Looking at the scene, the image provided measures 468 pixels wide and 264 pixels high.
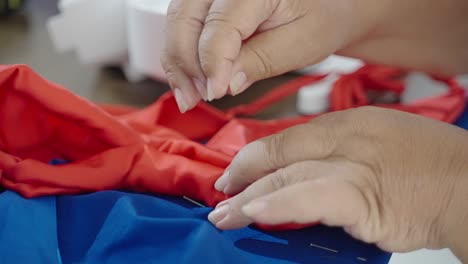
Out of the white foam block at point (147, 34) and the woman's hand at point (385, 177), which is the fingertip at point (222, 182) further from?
the white foam block at point (147, 34)

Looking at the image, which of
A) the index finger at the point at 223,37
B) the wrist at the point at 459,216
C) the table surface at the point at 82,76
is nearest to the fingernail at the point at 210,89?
the index finger at the point at 223,37

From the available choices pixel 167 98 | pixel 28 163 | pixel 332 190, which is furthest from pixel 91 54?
pixel 332 190

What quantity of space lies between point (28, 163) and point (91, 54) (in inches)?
11.4

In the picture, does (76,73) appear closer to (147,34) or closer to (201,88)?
(147,34)

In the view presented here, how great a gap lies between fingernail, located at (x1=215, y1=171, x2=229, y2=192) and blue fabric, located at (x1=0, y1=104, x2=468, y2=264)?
0.02 meters

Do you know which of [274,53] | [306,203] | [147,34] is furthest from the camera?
[147,34]

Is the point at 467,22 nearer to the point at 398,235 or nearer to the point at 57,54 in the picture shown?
the point at 398,235

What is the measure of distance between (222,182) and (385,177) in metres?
0.10

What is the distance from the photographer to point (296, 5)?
0.45 metres

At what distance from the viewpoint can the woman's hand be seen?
0.34m

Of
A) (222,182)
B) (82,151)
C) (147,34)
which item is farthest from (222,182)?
(147,34)

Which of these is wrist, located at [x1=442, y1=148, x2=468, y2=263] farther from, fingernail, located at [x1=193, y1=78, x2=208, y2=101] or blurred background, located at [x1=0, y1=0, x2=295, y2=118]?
blurred background, located at [x1=0, y1=0, x2=295, y2=118]

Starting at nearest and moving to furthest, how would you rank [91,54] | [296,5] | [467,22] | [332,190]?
[332,190] → [296,5] → [467,22] → [91,54]

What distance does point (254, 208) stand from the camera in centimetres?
32
